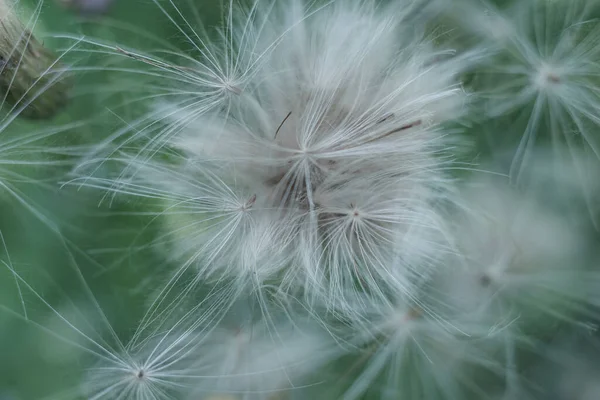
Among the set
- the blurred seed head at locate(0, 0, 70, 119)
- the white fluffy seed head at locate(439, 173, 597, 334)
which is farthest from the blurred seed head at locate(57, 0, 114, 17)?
the white fluffy seed head at locate(439, 173, 597, 334)

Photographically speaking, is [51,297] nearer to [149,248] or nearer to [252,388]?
[149,248]

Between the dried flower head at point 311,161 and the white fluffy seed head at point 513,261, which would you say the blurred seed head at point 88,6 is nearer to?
the dried flower head at point 311,161

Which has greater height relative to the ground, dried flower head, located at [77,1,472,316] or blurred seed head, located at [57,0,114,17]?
blurred seed head, located at [57,0,114,17]

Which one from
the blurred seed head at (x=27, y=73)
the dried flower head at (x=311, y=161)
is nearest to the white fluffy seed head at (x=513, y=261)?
the dried flower head at (x=311, y=161)

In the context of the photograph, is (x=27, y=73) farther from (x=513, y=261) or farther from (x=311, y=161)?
(x=513, y=261)

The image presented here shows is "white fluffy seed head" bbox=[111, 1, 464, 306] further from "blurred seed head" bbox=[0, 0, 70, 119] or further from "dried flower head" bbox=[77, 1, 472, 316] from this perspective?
"blurred seed head" bbox=[0, 0, 70, 119]

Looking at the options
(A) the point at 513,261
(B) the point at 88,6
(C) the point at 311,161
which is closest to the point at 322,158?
(C) the point at 311,161

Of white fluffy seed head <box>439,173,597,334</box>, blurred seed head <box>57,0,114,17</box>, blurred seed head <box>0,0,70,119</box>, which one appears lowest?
white fluffy seed head <box>439,173,597,334</box>

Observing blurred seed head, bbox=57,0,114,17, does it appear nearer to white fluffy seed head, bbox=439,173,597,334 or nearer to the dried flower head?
the dried flower head
